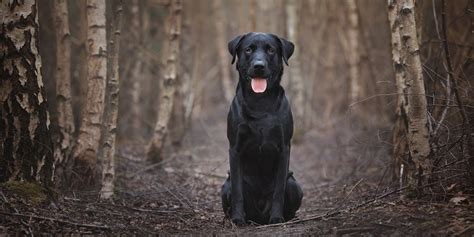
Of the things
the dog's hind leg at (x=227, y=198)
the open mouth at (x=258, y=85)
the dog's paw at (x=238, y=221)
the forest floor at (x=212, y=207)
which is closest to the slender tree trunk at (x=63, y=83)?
the forest floor at (x=212, y=207)

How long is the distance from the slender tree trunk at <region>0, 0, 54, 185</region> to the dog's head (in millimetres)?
1948

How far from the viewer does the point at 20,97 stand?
5.16 meters

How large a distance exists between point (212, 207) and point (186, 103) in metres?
6.82

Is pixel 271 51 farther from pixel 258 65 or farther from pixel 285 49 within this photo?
pixel 258 65

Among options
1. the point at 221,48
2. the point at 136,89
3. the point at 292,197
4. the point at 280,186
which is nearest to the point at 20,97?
the point at 280,186

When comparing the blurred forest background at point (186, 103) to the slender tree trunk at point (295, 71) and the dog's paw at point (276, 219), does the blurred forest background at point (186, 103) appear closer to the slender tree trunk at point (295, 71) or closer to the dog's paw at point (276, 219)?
the slender tree trunk at point (295, 71)

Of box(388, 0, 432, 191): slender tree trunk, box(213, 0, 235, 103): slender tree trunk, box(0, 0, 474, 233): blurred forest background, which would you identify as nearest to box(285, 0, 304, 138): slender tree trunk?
box(0, 0, 474, 233): blurred forest background

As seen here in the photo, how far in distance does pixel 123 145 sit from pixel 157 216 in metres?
6.18

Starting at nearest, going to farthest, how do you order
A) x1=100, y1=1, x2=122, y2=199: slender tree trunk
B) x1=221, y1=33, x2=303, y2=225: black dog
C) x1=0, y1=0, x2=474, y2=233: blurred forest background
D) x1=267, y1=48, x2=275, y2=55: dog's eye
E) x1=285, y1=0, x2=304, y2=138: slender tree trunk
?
x1=0, y1=0, x2=474, y2=233: blurred forest background → x1=221, y1=33, x2=303, y2=225: black dog → x1=267, y1=48, x2=275, y2=55: dog's eye → x1=100, y1=1, x2=122, y2=199: slender tree trunk → x1=285, y1=0, x2=304, y2=138: slender tree trunk

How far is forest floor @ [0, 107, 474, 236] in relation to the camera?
471cm

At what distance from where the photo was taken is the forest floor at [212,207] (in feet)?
15.5

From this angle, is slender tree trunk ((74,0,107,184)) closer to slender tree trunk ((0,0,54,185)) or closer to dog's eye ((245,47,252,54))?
slender tree trunk ((0,0,54,185))

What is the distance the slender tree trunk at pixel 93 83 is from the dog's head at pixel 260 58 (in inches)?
73.4

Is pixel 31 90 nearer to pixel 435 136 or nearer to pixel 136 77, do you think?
pixel 435 136
